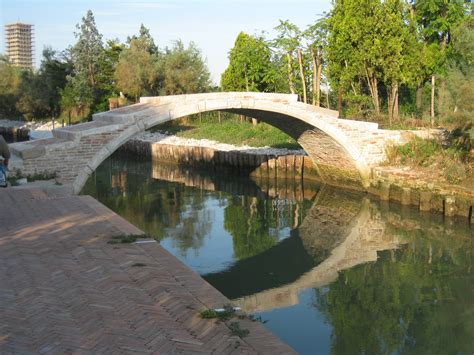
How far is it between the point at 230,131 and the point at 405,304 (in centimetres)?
1844

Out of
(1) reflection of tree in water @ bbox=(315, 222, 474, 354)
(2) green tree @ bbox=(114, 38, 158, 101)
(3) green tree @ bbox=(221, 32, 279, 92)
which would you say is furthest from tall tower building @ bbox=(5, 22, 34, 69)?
(1) reflection of tree in water @ bbox=(315, 222, 474, 354)

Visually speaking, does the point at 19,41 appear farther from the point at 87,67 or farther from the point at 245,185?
the point at 245,185

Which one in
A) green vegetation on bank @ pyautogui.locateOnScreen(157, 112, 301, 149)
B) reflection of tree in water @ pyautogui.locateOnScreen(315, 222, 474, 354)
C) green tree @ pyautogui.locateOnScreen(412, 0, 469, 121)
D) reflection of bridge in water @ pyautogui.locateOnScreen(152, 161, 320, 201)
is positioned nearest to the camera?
reflection of tree in water @ pyautogui.locateOnScreen(315, 222, 474, 354)

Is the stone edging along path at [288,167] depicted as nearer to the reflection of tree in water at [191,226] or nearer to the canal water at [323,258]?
the canal water at [323,258]

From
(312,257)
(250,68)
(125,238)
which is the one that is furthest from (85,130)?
(250,68)

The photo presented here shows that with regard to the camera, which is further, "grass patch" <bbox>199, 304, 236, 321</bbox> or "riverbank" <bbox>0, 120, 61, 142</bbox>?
"riverbank" <bbox>0, 120, 61, 142</bbox>

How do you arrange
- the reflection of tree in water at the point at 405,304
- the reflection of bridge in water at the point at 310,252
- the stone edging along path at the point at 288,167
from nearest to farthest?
the reflection of tree in water at the point at 405,304
the reflection of bridge in water at the point at 310,252
the stone edging along path at the point at 288,167

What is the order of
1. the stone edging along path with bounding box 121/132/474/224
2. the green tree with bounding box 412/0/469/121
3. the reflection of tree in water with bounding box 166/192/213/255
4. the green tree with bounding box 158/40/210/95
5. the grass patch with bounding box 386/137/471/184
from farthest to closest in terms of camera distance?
the green tree with bounding box 158/40/210/95, the green tree with bounding box 412/0/469/121, the grass patch with bounding box 386/137/471/184, the stone edging along path with bounding box 121/132/474/224, the reflection of tree in water with bounding box 166/192/213/255

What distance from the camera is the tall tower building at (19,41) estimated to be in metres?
178

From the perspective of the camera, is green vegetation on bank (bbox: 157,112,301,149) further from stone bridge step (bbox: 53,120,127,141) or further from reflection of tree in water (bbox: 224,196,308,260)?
stone bridge step (bbox: 53,120,127,141)

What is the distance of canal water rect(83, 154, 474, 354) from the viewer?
777cm

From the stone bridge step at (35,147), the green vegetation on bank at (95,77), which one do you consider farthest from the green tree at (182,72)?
the stone bridge step at (35,147)

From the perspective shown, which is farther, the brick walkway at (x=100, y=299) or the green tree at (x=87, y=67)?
the green tree at (x=87, y=67)

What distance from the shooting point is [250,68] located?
27.3 meters
